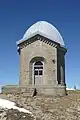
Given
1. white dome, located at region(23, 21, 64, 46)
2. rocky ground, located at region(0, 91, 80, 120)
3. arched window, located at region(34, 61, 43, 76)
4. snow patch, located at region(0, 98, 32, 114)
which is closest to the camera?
rocky ground, located at region(0, 91, 80, 120)

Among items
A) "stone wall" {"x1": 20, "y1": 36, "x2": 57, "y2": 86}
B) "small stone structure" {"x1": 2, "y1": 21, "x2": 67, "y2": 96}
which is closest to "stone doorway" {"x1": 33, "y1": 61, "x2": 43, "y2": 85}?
"small stone structure" {"x1": 2, "y1": 21, "x2": 67, "y2": 96}

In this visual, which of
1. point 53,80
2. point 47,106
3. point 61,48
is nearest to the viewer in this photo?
point 47,106

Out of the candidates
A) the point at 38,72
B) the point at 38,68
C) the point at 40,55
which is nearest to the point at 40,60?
the point at 40,55

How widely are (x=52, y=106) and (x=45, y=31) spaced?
11.8 m

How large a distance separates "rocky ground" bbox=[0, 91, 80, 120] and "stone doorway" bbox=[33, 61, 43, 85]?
485 cm

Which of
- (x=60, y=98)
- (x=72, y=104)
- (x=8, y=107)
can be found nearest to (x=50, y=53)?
(x=60, y=98)

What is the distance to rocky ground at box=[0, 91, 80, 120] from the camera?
55.6ft

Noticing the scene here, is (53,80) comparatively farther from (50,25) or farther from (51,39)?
(50,25)

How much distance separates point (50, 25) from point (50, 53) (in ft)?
14.7

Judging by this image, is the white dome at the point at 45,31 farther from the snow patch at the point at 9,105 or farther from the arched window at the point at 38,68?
the snow patch at the point at 9,105

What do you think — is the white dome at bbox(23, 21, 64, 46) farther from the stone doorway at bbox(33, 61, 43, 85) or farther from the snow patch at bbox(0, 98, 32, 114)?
the snow patch at bbox(0, 98, 32, 114)

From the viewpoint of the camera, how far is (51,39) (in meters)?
27.2

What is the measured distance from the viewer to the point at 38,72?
27.2m

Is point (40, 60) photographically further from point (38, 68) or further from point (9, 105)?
point (9, 105)
